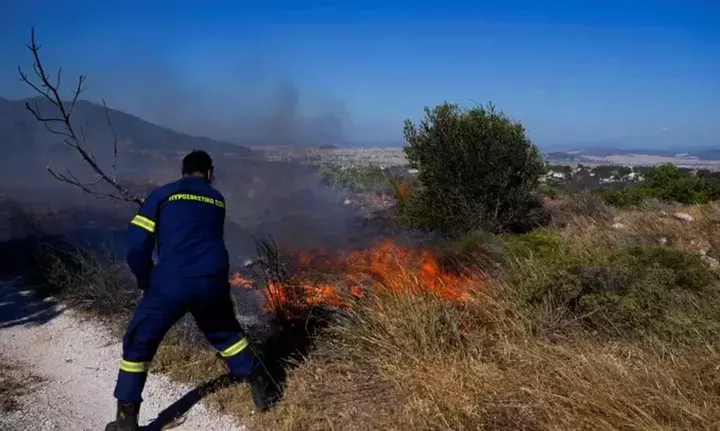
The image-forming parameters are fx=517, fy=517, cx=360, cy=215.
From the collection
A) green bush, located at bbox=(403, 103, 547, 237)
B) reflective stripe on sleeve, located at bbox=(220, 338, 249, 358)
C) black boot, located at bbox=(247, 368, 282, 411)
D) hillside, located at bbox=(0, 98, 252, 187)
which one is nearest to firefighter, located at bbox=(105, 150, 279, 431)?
reflective stripe on sleeve, located at bbox=(220, 338, 249, 358)

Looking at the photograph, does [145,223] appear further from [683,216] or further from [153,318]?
[683,216]

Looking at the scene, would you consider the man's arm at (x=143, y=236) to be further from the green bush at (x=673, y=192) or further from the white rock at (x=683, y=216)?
the green bush at (x=673, y=192)

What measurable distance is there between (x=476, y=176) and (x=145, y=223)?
10393 millimetres

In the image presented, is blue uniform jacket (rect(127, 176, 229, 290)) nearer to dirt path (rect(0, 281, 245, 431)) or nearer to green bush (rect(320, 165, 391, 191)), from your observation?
dirt path (rect(0, 281, 245, 431))

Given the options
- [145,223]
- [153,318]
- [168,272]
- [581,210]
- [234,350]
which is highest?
[145,223]

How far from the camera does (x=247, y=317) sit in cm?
675

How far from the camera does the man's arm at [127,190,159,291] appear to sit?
3805 millimetres

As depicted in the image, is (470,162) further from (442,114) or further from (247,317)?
(247,317)

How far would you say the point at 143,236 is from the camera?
381cm

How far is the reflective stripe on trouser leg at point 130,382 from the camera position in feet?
12.4

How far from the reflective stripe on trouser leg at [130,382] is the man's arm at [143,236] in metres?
0.68

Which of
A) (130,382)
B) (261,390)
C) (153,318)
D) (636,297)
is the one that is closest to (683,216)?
(636,297)

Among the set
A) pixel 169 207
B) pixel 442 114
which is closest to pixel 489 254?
pixel 169 207

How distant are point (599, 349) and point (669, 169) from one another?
62.4ft
